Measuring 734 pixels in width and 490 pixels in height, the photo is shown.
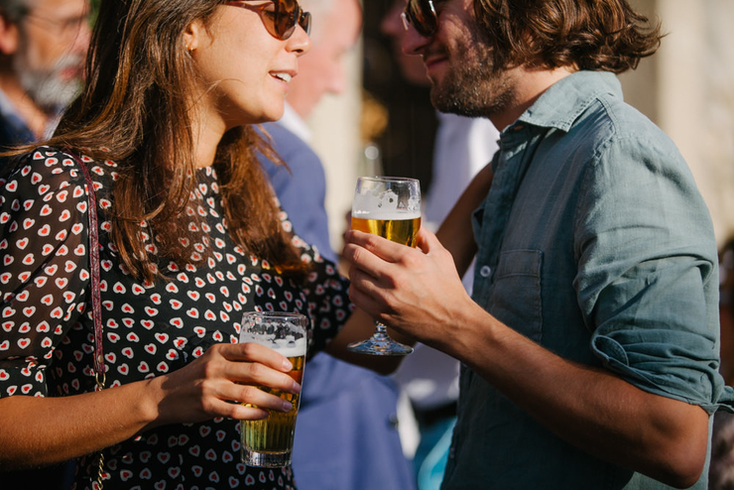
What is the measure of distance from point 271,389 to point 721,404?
111cm

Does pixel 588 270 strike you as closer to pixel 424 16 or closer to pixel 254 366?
pixel 254 366

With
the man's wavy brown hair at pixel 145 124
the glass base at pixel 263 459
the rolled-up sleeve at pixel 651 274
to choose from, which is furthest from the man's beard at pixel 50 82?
the rolled-up sleeve at pixel 651 274

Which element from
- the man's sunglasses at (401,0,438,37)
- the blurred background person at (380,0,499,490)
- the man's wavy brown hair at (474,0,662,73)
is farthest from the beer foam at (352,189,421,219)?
the blurred background person at (380,0,499,490)

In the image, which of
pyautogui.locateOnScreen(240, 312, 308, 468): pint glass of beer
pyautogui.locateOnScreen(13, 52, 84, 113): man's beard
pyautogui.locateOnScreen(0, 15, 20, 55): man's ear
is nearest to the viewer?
pyautogui.locateOnScreen(240, 312, 308, 468): pint glass of beer

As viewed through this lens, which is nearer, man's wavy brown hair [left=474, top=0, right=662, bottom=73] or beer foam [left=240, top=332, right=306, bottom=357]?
beer foam [left=240, top=332, right=306, bottom=357]

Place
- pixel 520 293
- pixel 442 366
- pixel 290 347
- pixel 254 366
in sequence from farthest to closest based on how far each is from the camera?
pixel 442 366 < pixel 520 293 < pixel 290 347 < pixel 254 366

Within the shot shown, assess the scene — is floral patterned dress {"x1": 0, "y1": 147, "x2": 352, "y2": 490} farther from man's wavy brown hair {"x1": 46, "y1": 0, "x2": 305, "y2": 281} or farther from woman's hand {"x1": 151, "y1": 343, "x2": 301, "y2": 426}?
woman's hand {"x1": 151, "y1": 343, "x2": 301, "y2": 426}

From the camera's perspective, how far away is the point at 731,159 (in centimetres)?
550

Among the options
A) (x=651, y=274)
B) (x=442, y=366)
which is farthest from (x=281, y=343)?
(x=442, y=366)

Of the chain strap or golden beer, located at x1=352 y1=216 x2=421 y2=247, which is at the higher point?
golden beer, located at x1=352 y1=216 x2=421 y2=247

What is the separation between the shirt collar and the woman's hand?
1091 mm

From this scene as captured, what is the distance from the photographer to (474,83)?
7.61 feet

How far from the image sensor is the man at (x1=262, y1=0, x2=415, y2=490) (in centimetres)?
314

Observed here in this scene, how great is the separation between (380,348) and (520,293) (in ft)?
1.42
